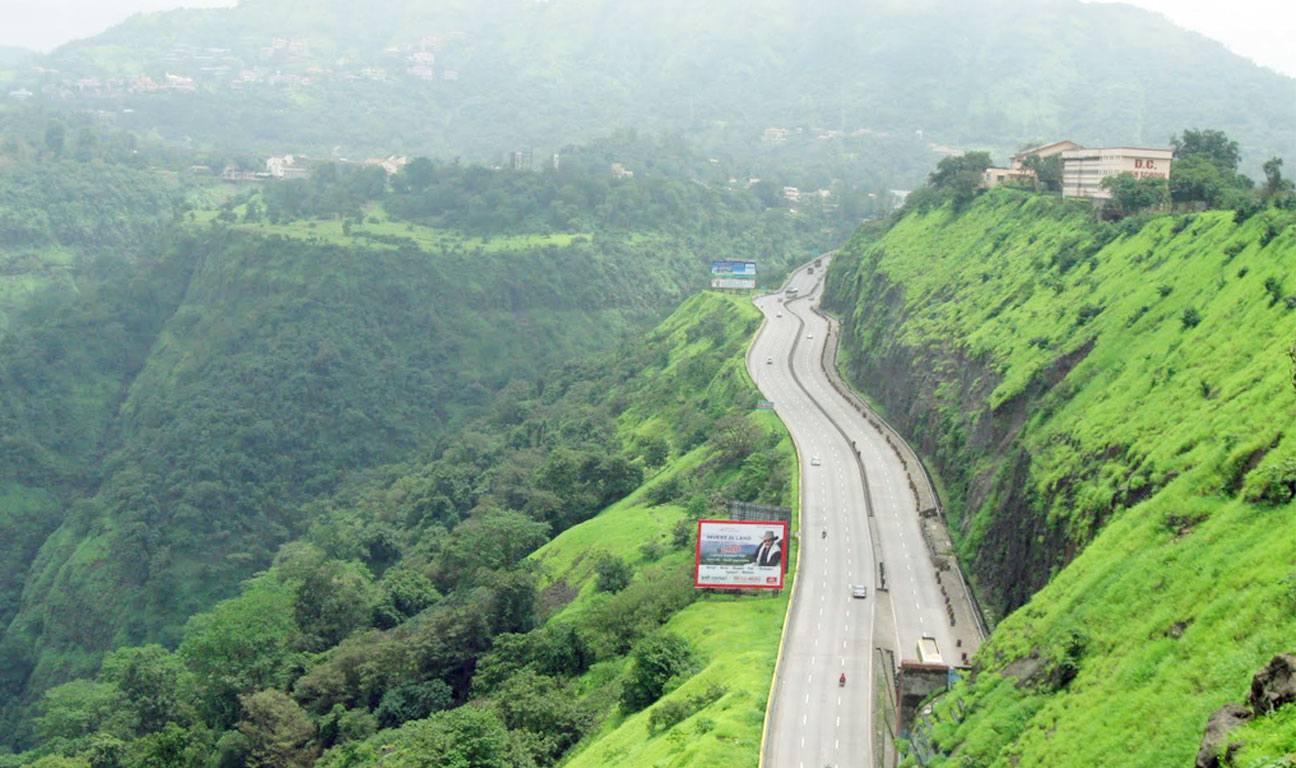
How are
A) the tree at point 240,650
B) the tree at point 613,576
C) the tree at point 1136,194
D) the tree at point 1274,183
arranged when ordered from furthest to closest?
the tree at point 1136,194
the tree at point 240,650
the tree at point 613,576
the tree at point 1274,183

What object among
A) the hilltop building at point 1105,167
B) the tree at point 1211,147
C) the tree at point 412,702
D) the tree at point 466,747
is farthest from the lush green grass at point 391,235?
the tree at point 466,747

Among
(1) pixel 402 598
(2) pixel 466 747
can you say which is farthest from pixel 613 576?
(2) pixel 466 747

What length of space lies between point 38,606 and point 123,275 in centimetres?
6873

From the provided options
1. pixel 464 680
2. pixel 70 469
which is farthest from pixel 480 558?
pixel 70 469

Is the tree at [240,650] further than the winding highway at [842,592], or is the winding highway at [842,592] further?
the tree at [240,650]

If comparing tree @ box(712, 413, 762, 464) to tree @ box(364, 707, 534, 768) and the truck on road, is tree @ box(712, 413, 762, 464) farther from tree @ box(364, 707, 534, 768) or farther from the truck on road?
tree @ box(364, 707, 534, 768)

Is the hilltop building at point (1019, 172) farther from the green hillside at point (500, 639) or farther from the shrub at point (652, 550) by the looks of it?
the shrub at point (652, 550)

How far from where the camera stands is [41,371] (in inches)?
5231

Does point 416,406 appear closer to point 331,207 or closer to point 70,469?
point 70,469

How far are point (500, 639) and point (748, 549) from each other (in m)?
13.6

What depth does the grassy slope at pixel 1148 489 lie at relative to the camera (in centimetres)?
2564

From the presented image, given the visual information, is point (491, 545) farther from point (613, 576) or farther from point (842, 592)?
point (842, 592)

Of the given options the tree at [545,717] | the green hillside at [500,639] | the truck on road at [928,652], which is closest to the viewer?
the truck on road at [928,652]

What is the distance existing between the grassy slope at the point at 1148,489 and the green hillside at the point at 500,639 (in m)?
10.8
